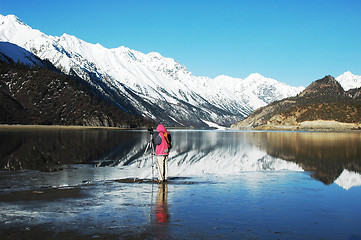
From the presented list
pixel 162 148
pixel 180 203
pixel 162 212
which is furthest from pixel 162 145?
pixel 162 212

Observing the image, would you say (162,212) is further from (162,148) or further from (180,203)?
(162,148)

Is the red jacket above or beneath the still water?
above

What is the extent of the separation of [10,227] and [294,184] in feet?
53.5

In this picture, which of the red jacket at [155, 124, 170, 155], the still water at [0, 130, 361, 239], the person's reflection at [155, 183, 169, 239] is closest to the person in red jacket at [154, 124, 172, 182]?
the red jacket at [155, 124, 170, 155]

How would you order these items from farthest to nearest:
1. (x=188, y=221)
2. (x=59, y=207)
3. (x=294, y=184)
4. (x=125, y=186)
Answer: (x=294, y=184)
(x=125, y=186)
(x=59, y=207)
(x=188, y=221)

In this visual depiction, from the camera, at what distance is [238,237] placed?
1220 centimetres

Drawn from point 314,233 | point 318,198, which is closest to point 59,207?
point 314,233

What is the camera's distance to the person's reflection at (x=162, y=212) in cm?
1266

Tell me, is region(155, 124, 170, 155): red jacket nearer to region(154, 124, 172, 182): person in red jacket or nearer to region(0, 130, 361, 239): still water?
region(154, 124, 172, 182): person in red jacket

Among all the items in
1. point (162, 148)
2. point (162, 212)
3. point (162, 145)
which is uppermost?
point (162, 145)

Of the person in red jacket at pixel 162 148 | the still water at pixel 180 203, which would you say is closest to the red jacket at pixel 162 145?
the person in red jacket at pixel 162 148

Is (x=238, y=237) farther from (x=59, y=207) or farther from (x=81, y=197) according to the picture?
(x=81, y=197)

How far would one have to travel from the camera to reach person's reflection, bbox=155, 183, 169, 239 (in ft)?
41.5

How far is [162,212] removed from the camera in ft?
50.6
